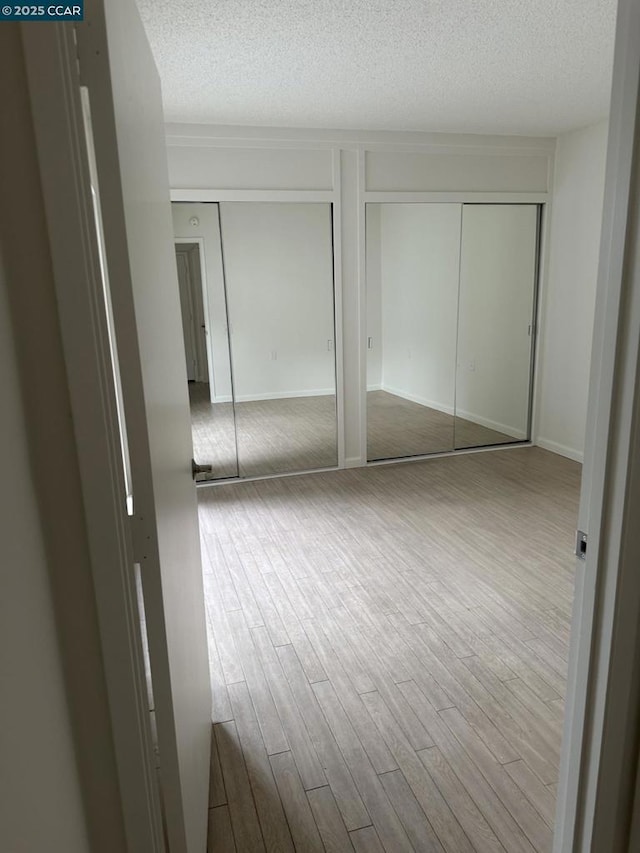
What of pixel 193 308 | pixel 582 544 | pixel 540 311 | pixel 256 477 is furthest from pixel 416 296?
pixel 582 544

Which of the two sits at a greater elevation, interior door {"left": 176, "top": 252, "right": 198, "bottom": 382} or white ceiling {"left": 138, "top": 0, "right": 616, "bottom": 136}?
white ceiling {"left": 138, "top": 0, "right": 616, "bottom": 136}

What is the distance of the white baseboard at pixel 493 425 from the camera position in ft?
17.2

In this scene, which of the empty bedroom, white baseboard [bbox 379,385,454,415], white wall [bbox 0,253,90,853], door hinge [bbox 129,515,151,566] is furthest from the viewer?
white baseboard [bbox 379,385,454,415]

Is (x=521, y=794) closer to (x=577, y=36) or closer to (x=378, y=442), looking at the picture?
(x=577, y=36)

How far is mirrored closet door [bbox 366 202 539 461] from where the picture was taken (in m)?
4.79

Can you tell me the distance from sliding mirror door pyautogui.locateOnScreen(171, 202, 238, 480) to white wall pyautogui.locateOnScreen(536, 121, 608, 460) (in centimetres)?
288

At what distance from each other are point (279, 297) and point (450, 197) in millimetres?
1652

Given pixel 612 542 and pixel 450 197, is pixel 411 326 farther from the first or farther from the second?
pixel 612 542

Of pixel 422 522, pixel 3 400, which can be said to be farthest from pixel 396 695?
pixel 3 400

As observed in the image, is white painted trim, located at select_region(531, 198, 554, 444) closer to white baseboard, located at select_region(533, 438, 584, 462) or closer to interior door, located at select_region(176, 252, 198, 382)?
white baseboard, located at select_region(533, 438, 584, 462)

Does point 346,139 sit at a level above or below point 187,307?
above

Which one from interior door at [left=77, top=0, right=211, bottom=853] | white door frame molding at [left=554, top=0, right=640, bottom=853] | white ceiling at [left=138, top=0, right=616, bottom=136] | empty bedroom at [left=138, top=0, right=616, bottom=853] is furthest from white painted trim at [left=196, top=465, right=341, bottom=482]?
white door frame molding at [left=554, top=0, right=640, bottom=853]

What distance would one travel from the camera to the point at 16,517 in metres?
0.67

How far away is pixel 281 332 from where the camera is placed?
15.0ft
